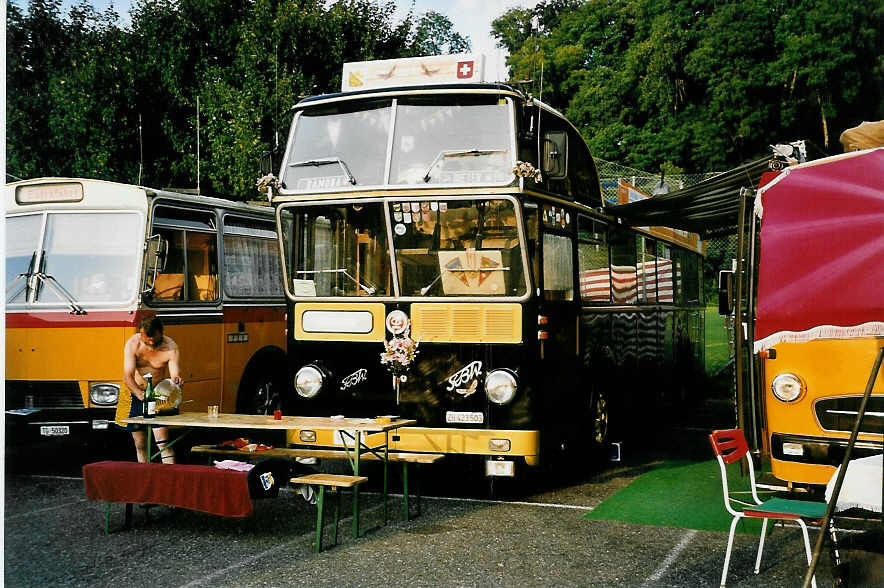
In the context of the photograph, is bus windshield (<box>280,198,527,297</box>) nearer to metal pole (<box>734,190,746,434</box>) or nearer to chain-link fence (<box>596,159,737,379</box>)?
metal pole (<box>734,190,746,434</box>)

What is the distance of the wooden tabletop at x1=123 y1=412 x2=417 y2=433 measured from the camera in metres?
7.11

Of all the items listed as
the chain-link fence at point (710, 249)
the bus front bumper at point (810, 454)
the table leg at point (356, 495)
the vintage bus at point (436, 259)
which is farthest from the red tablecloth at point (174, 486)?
the chain-link fence at point (710, 249)

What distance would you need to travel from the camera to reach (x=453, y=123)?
8.18 metres

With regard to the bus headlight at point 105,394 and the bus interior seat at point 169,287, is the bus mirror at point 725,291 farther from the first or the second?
the bus headlight at point 105,394

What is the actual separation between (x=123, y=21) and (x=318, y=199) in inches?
206

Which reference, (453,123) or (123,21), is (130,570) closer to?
(453,123)

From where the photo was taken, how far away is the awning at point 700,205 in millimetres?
9195

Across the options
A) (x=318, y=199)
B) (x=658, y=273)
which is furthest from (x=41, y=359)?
(x=658, y=273)

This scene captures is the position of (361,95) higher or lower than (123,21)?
lower

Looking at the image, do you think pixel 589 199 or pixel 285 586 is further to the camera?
pixel 589 199

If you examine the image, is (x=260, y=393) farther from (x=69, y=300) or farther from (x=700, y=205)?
(x=700, y=205)

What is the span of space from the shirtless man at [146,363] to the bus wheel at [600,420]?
13.7 ft

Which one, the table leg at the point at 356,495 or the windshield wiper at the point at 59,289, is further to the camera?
the windshield wiper at the point at 59,289

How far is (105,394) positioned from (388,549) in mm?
3999
